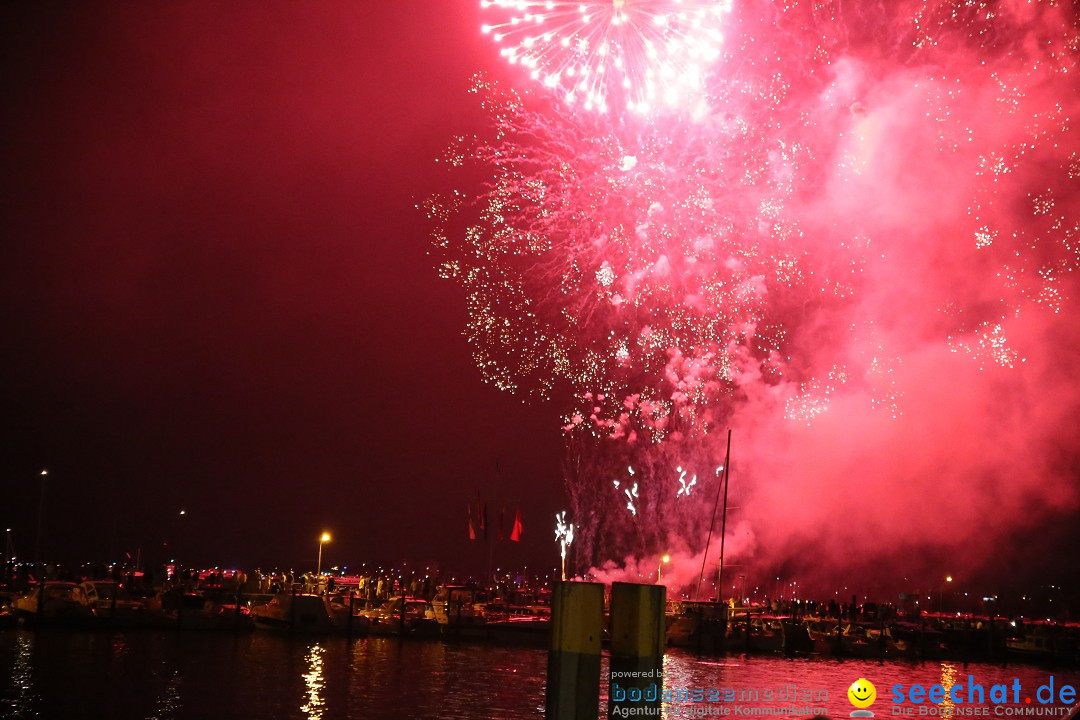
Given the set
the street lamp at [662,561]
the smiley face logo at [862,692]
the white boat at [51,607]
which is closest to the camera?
the smiley face logo at [862,692]

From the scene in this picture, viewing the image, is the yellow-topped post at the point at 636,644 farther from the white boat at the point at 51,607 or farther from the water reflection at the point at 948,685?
the white boat at the point at 51,607

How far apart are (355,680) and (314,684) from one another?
108 cm

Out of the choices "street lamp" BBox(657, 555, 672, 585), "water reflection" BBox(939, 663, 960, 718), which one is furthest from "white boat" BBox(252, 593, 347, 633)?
"street lamp" BBox(657, 555, 672, 585)

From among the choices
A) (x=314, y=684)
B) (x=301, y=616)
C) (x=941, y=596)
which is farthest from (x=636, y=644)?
(x=941, y=596)

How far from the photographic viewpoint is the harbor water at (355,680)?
1558 centimetres

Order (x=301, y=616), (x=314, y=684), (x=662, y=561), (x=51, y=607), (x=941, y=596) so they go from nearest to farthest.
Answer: (x=314, y=684)
(x=51, y=607)
(x=301, y=616)
(x=662, y=561)
(x=941, y=596)

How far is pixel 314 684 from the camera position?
59.5ft

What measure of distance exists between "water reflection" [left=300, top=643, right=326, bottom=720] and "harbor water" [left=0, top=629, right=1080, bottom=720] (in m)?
0.02

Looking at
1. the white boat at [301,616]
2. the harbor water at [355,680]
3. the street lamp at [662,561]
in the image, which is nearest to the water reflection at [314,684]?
the harbor water at [355,680]

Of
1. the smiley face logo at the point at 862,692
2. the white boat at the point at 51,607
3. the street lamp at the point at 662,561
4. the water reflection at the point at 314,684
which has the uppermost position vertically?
the street lamp at the point at 662,561

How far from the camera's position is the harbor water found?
15.6m

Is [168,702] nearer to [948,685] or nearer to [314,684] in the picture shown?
[314,684]

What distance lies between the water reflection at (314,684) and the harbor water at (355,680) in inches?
1.0

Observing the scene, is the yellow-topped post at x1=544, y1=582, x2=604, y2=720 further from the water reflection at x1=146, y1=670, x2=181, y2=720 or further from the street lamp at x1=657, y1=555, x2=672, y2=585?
the street lamp at x1=657, y1=555, x2=672, y2=585
